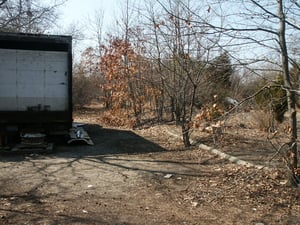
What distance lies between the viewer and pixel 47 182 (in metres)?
6.77

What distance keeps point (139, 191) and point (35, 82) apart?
591 centimetres

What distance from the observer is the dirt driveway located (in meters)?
5.10

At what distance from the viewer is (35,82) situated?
10.9 m

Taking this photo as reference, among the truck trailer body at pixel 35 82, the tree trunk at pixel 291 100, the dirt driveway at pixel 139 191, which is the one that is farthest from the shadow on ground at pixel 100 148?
the tree trunk at pixel 291 100

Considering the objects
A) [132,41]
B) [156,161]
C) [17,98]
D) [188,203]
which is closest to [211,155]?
[156,161]

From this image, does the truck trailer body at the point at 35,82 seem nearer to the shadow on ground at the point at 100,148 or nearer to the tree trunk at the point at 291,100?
the shadow on ground at the point at 100,148

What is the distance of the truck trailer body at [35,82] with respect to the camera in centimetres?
1060

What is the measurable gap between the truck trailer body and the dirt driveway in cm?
152

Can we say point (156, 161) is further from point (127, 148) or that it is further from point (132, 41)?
point (132, 41)

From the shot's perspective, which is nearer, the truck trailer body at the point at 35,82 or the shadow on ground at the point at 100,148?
the shadow on ground at the point at 100,148

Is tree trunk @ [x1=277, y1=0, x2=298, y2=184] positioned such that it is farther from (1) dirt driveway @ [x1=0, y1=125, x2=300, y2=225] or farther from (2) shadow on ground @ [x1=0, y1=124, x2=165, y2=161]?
(2) shadow on ground @ [x1=0, y1=124, x2=165, y2=161]

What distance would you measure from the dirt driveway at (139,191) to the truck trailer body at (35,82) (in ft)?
5.00

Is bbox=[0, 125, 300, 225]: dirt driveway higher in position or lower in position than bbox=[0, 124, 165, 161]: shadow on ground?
lower

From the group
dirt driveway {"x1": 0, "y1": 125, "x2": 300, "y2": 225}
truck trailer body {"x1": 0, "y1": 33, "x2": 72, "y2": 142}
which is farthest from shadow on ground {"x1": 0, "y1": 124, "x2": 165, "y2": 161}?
truck trailer body {"x1": 0, "y1": 33, "x2": 72, "y2": 142}
